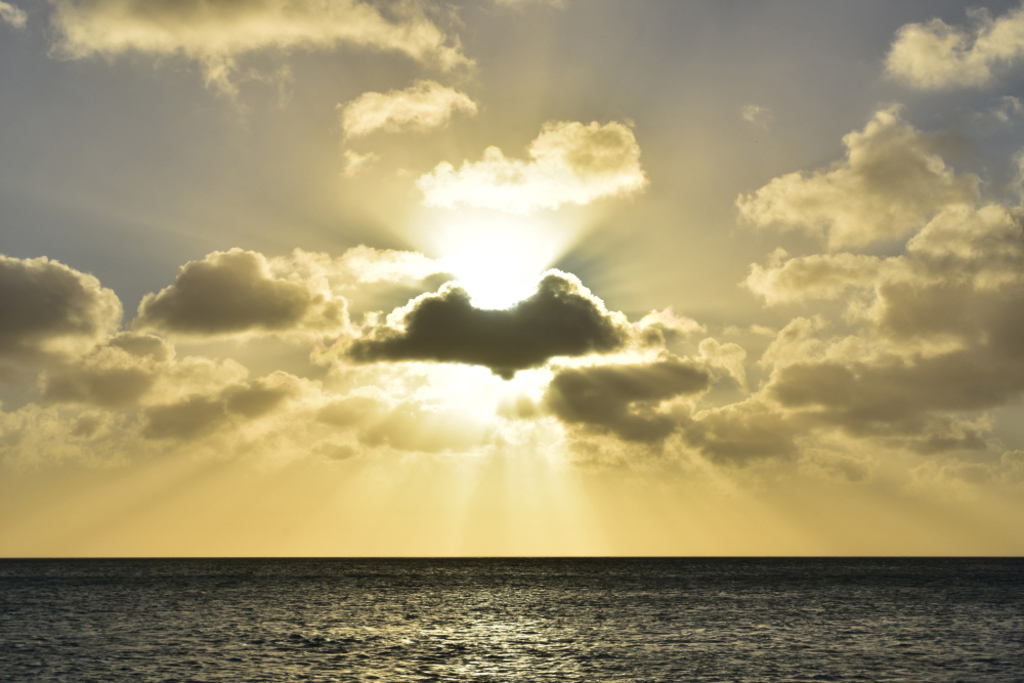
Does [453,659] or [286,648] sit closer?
[453,659]

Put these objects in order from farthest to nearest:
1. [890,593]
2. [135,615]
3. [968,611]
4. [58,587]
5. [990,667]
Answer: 1. [58,587]
2. [890,593]
3. [968,611]
4. [135,615]
5. [990,667]

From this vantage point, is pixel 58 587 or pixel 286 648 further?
pixel 58 587

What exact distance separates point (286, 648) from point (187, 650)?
23.8ft

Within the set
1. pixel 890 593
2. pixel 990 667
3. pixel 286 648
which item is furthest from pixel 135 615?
pixel 890 593

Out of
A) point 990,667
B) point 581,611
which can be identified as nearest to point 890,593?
point 581,611

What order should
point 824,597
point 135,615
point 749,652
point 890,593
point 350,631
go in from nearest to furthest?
point 749,652 < point 350,631 < point 135,615 < point 824,597 < point 890,593

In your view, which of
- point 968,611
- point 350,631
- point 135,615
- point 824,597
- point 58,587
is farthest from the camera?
point 58,587

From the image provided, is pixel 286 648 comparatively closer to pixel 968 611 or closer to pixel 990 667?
pixel 990 667

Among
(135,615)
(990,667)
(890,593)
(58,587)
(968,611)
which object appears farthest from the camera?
(58,587)

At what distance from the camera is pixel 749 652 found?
202 feet

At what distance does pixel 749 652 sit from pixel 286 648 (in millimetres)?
34502

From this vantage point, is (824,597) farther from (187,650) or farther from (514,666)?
(187,650)

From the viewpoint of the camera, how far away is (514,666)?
185ft

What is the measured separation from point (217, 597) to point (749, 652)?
9003 cm
